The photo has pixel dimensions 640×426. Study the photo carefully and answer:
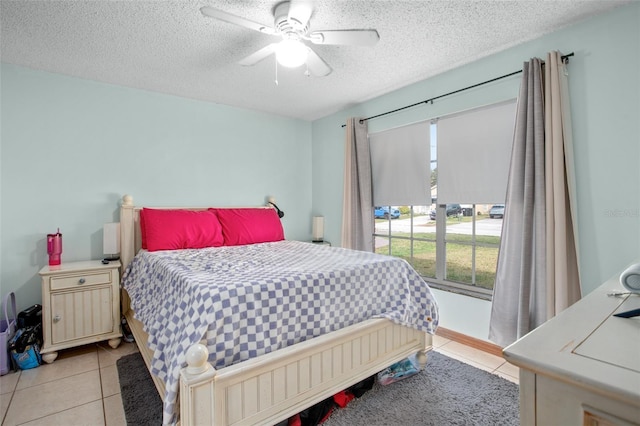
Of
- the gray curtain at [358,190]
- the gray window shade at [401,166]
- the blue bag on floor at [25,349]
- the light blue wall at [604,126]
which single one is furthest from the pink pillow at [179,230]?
the light blue wall at [604,126]

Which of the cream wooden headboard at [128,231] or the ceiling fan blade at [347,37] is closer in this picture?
the ceiling fan blade at [347,37]

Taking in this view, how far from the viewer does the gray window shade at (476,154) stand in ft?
7.70

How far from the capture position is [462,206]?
8.97ft

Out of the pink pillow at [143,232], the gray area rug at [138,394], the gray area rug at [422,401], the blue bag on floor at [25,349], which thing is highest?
the pink pillow at [143,232]

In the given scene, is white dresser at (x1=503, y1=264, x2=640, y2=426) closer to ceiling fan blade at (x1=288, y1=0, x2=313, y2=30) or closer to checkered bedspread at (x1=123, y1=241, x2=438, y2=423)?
checkered bedspread at (x1=123, y1=241, x2=438, y2=423)

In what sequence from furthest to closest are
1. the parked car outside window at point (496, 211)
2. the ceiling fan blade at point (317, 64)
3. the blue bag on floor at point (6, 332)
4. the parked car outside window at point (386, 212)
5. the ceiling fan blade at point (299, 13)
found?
the parked car outside window at point (386, 212) → the parked car outside window at point (496, 211) → the blue bag on floor at point (6, 332) → the ceiling fan blade at point (317, 64) → the ceiling fan blade at point (299, 13)

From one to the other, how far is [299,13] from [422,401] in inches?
90.9

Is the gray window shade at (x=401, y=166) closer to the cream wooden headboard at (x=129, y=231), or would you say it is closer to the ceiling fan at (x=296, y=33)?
the ceiling fan at (x=296, y=33)

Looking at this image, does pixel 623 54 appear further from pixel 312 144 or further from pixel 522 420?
pixel 312 144

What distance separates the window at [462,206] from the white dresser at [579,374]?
188 centimetres

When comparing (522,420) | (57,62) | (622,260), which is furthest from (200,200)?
(622,260)

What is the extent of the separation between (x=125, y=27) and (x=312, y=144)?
2.61 m

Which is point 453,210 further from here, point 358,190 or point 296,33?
point 296,33

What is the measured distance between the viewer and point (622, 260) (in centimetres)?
185
